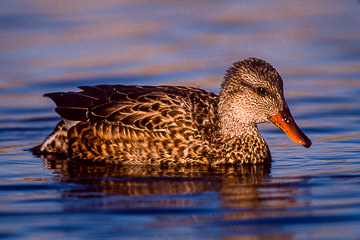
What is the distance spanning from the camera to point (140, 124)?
9.66 metres

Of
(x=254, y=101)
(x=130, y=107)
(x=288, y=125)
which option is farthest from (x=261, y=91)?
(x=130, y=107)

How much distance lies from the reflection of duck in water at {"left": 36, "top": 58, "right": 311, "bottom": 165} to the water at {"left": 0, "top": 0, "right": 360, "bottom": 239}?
11.7 inches

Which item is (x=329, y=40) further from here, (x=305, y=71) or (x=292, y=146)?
(x=292, y=146)

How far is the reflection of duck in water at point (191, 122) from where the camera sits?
9.45 meters

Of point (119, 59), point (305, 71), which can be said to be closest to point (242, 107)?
point (305, 71)

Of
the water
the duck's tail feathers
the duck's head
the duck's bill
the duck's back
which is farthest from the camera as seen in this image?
the duck's tail feathers

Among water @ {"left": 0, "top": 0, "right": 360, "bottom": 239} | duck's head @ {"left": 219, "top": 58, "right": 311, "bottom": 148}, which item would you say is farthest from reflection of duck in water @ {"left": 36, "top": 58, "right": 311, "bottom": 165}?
water @ {"left": 0, "top": 0, "right": 360, "bottom": 239}

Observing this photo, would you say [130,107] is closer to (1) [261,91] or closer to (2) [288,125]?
(1) [261,91]

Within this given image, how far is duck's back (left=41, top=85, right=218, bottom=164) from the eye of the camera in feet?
31.4

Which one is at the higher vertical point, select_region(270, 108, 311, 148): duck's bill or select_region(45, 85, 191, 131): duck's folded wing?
select_region(45, 85, 191, 131): duck's folded wing

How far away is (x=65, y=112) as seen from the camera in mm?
10109

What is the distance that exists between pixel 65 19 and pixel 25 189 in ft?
35.1

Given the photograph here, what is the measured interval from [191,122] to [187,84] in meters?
4.17

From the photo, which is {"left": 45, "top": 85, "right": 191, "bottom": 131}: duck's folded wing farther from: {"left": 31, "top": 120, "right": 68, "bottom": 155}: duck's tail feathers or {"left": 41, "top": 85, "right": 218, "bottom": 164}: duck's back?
{"left": 31, "top": 120, "right": 68, "bottom": 155}: duck's tail feathers
